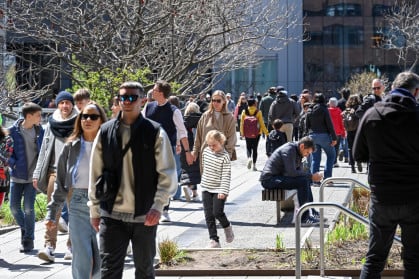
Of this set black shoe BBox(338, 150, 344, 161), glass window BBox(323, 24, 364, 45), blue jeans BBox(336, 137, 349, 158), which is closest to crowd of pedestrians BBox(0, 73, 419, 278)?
A: blue jeans BBox(336, 137, 349, 158)

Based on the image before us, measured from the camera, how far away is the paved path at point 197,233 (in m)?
10.7

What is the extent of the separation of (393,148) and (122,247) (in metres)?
2.14

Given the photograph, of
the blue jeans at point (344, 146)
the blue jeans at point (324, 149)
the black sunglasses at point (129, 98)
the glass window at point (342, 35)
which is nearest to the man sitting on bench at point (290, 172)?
the blue jeans at point (324, 149)

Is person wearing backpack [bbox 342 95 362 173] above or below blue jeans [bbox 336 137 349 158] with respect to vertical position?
above

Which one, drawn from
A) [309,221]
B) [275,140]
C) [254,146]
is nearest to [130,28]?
[275,140]

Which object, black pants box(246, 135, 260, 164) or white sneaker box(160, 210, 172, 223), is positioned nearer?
white sneaker box(160, 210, 172, 223)

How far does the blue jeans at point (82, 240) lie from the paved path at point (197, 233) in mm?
1501

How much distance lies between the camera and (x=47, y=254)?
34.9 ft

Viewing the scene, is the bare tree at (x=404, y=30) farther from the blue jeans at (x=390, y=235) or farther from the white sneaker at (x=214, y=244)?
the blue jeans at (x=390, y=235)

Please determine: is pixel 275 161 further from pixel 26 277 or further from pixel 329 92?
pixel 329 92

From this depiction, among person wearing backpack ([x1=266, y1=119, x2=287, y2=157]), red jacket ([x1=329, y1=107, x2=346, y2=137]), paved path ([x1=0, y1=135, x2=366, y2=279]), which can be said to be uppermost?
red jacket ([x1=329, y1=107, x2=346, y2=137])

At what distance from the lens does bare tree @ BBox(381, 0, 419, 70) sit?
184ft

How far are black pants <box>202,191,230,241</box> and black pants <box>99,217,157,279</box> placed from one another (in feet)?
14.0

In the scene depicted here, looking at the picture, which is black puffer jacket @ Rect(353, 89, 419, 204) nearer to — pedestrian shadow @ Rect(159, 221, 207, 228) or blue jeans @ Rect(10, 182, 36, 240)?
blue jeans @ Rect(10, 182, 36, 240)
